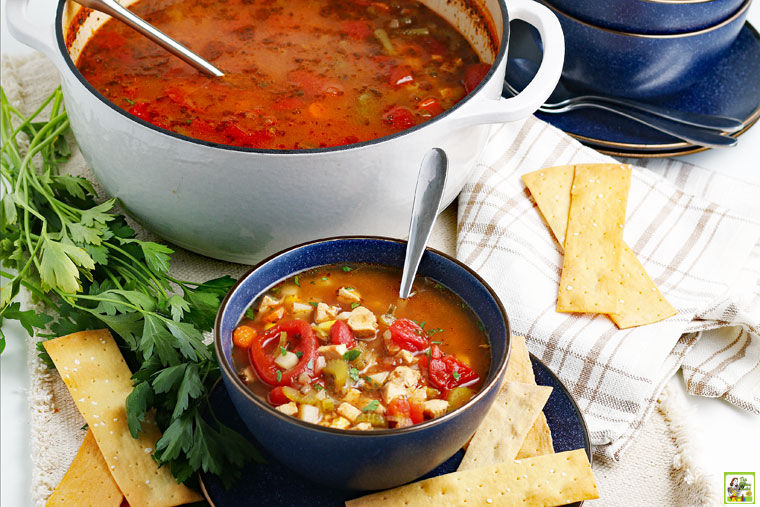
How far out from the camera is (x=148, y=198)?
2068mm

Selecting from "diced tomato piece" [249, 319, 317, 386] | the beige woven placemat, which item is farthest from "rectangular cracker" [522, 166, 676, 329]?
"diced tomato piece" [249, 319, 317, 386]

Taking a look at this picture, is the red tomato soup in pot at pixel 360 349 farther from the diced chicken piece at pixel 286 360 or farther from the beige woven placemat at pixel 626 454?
the beige woven placemat at pixel 626 454

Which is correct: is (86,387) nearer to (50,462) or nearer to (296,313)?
(50,462)

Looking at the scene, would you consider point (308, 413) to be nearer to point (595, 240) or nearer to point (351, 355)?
point (351, 355)

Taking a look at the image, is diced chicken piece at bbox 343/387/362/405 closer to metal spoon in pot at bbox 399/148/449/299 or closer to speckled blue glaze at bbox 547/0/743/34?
metal spoon in pot at bbox 399/148/449/299

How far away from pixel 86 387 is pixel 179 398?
27 centimetres

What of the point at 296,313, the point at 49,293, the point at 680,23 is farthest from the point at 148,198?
the point at 680,23

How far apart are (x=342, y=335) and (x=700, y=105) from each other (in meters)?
1.65

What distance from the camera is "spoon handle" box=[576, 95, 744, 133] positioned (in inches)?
99.7

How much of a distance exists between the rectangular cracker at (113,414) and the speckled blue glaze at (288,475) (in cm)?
11

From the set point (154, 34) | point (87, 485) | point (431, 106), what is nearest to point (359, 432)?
point (87, 485)

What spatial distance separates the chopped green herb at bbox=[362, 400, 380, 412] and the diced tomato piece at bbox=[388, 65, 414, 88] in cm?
107

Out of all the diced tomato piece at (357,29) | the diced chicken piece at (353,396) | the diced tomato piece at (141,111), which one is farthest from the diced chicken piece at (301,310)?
the diced tomato piece at (357,29)

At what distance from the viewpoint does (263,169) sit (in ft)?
A: 6.11
